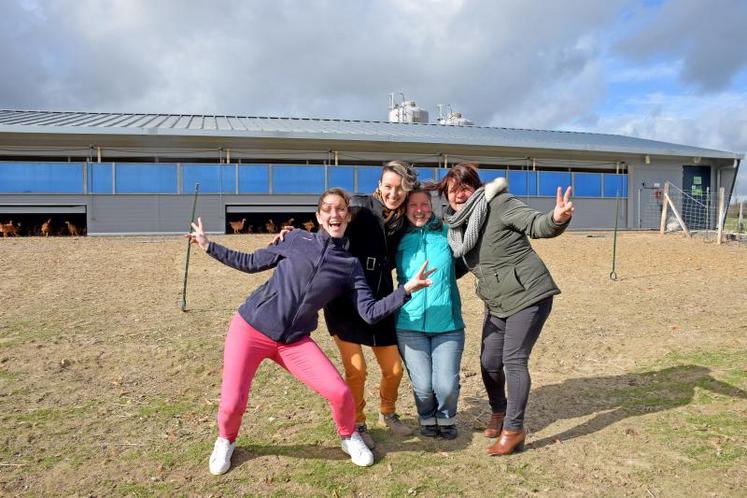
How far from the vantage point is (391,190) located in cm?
354

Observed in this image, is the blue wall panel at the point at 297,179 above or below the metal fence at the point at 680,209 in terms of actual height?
above

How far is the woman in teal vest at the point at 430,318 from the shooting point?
3.59m

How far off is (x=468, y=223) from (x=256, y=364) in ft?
4.97

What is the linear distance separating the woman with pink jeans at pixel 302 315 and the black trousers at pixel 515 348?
0.63m

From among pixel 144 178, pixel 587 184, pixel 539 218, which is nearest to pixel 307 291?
pixel 539 218

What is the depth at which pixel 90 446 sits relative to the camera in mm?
3648

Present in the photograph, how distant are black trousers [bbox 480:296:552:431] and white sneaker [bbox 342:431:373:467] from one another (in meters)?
0.87

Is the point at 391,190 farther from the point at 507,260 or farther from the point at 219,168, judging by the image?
the point at 219,168

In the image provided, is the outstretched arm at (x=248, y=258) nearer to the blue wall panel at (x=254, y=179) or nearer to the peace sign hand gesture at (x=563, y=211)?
the peace sign hand gesture at (x=563, y=211)

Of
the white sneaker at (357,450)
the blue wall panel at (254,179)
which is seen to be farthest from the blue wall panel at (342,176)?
the white sneaker at (357,450)

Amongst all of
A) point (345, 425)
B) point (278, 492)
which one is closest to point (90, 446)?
point (278, 492)

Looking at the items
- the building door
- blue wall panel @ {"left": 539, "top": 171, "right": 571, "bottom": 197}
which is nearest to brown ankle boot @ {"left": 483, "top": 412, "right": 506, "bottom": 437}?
blue wall panel @ {"left": 539, "top": 171, "right": 571, "bottom": 197}

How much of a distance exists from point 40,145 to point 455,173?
15.9 m

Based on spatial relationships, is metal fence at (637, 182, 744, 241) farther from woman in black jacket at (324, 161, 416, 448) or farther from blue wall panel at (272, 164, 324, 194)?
woman in black jacket at (324, 161, 416, 448)
